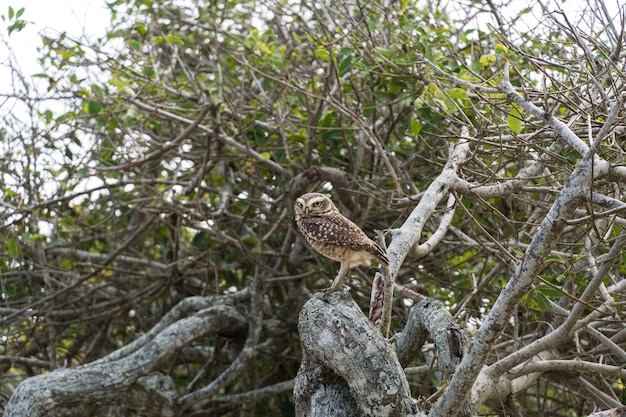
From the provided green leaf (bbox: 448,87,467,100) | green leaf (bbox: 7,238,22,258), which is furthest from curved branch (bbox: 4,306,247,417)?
green leaf (bbox: 448,87,467,100)

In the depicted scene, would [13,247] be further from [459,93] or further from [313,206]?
[459,93]

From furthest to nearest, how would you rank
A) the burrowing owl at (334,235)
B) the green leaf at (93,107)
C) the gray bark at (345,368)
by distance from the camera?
the green leaf at (93,107)
the burrowing owl at (334,235)
the gray bark at (345,368)

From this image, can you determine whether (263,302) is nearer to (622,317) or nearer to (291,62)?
(291,62)

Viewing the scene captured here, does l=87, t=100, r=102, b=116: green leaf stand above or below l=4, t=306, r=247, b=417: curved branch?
above

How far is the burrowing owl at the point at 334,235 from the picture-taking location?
397 cm

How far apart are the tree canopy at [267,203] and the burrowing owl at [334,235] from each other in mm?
295

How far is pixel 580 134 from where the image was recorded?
14.2 ft

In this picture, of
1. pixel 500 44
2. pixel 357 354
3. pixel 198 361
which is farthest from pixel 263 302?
pixel 357 354

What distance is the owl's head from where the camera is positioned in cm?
459

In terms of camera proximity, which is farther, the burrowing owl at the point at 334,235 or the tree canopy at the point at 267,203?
the tree canopy at the point at 267,203

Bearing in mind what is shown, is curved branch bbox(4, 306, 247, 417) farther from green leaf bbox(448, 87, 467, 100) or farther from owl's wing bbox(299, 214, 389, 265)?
green leaf bbox(448, 87, 467, 100)

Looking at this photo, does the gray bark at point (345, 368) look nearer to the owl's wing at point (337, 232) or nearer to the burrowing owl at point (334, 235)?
the burrowing owl at point (334, 235)

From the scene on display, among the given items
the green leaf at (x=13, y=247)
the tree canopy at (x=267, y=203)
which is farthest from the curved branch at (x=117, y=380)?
the green leaf at (x=13, y=247)

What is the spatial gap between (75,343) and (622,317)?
5.08 m
